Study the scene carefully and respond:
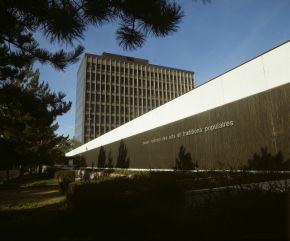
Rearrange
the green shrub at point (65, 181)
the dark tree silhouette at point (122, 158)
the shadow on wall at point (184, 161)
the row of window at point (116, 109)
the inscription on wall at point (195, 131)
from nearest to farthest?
the green shrub at point (65, 181) < the inscription on wall at point (195, 131) < the shadow on wall at point (184, 161) < the dark tree silhouette at point (122, 158) < the row of window at point (116, 109)

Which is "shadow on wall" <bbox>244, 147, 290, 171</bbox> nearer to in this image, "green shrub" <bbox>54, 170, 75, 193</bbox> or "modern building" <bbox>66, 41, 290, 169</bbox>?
"modern building" <bbox>66, 41, 290, 169</bbox>

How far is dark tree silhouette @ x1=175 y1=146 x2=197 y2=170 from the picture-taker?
17092 millimetres

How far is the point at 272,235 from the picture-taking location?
14.3ft

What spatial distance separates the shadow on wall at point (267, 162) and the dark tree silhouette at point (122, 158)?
17157 millimetres

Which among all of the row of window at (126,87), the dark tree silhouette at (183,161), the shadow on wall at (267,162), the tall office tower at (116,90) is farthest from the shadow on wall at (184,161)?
the row of window at (126,87)

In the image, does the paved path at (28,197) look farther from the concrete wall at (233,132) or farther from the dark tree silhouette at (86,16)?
the dark tree silhouette at (86,16)

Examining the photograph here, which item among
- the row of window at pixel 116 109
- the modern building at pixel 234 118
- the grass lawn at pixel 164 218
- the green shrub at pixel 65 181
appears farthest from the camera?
the row of window at pixel 116 109

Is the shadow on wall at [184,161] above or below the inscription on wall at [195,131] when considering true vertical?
below

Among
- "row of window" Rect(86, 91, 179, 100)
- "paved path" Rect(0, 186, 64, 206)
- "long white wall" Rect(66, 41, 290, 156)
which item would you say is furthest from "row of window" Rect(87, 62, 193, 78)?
"paved path" Rect(0, 186, 64, 206)

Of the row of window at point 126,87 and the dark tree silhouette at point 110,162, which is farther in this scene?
the row of window at point 126,87

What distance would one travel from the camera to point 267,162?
11.9 metres

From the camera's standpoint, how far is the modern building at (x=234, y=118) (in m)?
11.6

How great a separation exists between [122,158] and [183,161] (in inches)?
523

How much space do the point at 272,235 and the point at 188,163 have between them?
42.7ft
